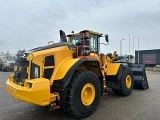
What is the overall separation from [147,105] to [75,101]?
273 cm

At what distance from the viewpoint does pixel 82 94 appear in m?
5.61

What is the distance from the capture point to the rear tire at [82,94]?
208 inches

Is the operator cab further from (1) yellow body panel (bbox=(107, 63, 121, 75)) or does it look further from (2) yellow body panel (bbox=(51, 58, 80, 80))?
(1) yellow body panel (bbox=(107, 63, 121, 75))

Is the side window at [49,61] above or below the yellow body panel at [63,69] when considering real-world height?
above

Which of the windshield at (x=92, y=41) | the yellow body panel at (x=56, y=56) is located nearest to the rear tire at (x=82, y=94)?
the yellow body panel at (x=56, y=56)

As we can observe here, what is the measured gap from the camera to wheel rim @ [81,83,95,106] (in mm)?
5691

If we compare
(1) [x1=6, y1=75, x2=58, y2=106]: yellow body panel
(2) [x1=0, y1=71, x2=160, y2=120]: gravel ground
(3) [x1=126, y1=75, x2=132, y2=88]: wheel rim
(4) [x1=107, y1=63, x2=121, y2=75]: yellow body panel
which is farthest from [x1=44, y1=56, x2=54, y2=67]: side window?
(3) [x1=126, y1=75, x2=132, y2=88]: wheel rim

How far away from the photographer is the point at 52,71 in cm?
540

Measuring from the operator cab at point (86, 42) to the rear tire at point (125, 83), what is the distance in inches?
65.7

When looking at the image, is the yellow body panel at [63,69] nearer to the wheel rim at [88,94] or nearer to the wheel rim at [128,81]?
the wheel rim at [88,94]

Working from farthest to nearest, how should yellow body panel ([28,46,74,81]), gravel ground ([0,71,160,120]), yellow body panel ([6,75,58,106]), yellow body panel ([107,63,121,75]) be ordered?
yellow body panel ([107,63,121,75]) < gravel ground ([0,71,160,120]) < yellow body panel ([28,46,74,81]) < yellow body panel ([6,75,58,106])

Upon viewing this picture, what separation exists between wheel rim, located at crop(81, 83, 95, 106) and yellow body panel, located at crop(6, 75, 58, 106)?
40.5 inches

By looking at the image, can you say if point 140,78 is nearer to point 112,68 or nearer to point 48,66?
point 112,68

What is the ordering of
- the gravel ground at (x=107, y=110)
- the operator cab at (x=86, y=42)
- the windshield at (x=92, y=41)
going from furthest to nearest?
the windshield at (x=92, y=41)
the operator cab at (x=86, y=42)
the gravel ground at (x=107, y=110)
